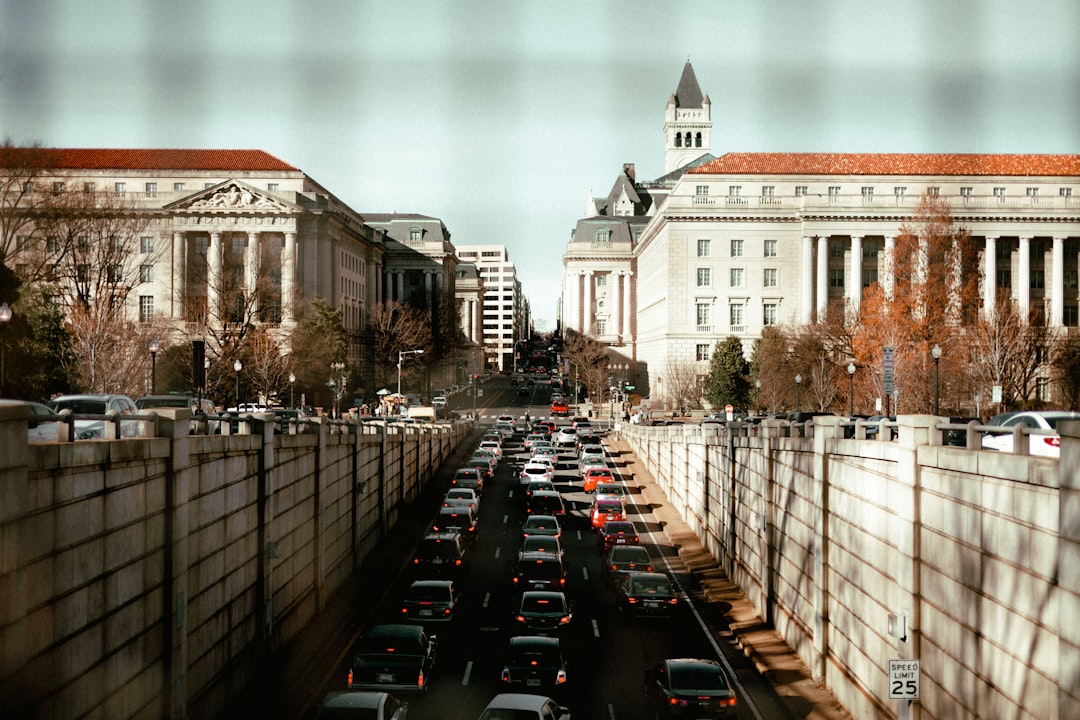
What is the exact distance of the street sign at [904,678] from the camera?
53.1 ft

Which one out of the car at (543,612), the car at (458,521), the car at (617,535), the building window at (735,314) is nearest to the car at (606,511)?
the car at (617,535)

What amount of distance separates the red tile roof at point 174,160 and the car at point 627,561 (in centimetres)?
8956

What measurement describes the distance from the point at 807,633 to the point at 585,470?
33.4m

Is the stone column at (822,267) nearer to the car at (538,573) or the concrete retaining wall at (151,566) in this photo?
the car at (538,573)

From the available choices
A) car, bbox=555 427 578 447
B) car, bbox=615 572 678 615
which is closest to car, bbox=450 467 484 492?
car, bbox=555 427 578 447

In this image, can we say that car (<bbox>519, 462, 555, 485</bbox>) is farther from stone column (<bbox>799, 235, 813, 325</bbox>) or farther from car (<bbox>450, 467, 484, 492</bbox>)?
stone column (<bbox>799, 235, 813, 325</bbox>)

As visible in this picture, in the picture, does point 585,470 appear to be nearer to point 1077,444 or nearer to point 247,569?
point 247,569

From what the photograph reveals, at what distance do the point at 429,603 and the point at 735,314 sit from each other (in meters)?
89.6

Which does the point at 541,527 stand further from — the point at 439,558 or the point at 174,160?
the point at 174,160

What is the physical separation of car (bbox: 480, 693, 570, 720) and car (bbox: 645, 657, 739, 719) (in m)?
2.72

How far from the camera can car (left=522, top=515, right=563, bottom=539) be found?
39.2m

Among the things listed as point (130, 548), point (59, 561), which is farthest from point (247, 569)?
point (59, 561)

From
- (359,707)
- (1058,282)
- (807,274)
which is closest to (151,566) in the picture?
(359,707)

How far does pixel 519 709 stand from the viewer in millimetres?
17469
